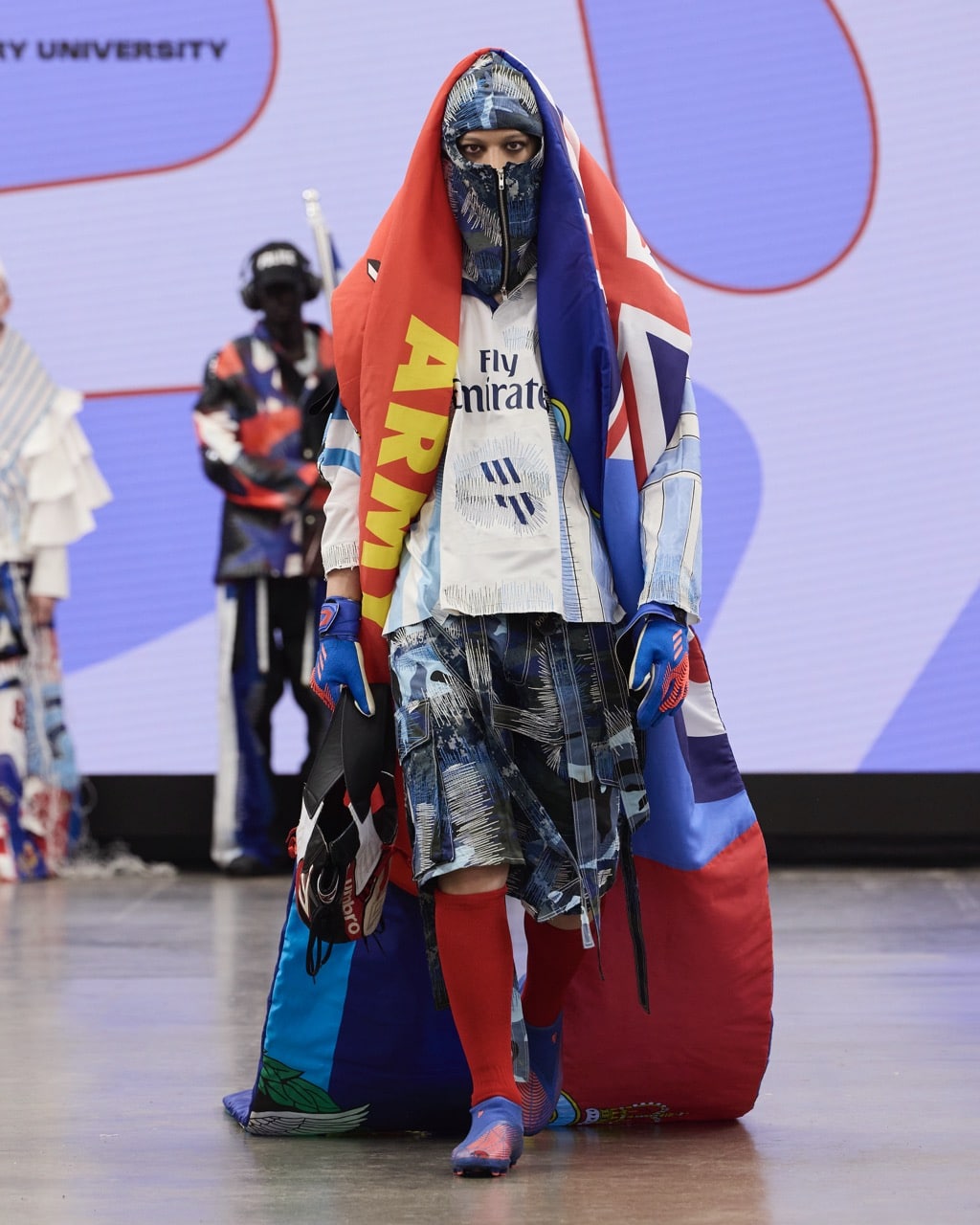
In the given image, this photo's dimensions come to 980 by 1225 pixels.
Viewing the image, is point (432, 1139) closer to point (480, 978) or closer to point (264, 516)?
point (480, 978)

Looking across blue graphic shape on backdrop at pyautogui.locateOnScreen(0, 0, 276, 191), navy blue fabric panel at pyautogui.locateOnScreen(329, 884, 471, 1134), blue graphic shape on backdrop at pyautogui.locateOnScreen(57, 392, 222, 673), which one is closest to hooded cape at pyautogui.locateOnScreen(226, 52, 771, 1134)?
navy blue fabric panel at pyautogui.locateOnScreen(329, 884, 471, 1134)

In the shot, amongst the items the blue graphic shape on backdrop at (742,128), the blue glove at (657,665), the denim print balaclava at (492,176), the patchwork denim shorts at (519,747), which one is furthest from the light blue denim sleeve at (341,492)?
the blue graphic shape on backdrop at (742,128)

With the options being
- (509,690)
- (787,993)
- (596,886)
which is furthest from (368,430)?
(787,993)

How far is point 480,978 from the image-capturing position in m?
2.35

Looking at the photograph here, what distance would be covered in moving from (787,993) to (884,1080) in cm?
73

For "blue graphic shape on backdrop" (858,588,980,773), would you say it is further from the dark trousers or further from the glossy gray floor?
the dark trousers

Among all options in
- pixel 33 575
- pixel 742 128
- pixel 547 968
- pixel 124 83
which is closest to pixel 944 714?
pixel 742 128

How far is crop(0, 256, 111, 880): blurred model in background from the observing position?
5.36 metres

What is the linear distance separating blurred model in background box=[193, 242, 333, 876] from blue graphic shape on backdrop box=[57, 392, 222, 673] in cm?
13

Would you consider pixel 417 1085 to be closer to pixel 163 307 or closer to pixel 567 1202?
pixel 567 1202

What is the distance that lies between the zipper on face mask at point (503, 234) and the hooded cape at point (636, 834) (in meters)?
0.05

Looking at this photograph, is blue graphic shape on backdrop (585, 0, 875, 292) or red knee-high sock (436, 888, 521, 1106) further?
blue graphic shape on backdrop (585, 0, 875, 292)

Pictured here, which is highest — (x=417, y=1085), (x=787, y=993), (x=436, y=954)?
(x=436, y=954)

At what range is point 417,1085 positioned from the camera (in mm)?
2551
